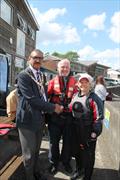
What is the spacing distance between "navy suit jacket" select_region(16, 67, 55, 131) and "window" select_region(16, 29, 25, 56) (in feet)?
71.3

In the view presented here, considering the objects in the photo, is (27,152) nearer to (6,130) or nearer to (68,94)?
(6,130)

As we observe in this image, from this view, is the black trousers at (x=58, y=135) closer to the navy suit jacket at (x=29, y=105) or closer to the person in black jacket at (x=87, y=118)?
the person in black jacket at (x=87, y=118)

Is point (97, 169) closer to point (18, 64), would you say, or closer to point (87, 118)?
point (87, 118)

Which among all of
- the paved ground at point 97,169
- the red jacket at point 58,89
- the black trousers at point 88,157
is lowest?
the paved ground at point 97,169

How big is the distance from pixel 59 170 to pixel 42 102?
72.9 inches

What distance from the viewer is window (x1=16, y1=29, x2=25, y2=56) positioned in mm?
26594

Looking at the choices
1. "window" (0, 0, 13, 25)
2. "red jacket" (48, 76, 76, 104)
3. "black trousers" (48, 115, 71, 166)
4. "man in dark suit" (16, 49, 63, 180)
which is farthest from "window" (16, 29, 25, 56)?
"man in dark suit" (16, 49, 63, 180)

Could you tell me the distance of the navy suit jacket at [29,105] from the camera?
4.77 meters

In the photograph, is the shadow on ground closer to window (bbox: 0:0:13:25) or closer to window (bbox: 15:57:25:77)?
window (bbox: 0:0:13:25)

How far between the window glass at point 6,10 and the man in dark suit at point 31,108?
1617 cm

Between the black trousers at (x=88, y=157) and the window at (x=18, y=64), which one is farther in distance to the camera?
the window at (x=18, y=64)

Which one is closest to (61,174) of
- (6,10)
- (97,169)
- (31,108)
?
(97,169)

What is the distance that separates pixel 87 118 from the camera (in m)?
5.28

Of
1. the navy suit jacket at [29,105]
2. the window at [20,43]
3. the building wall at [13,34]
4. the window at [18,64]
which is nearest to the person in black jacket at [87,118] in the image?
the navy suit jacket at [29,105]
